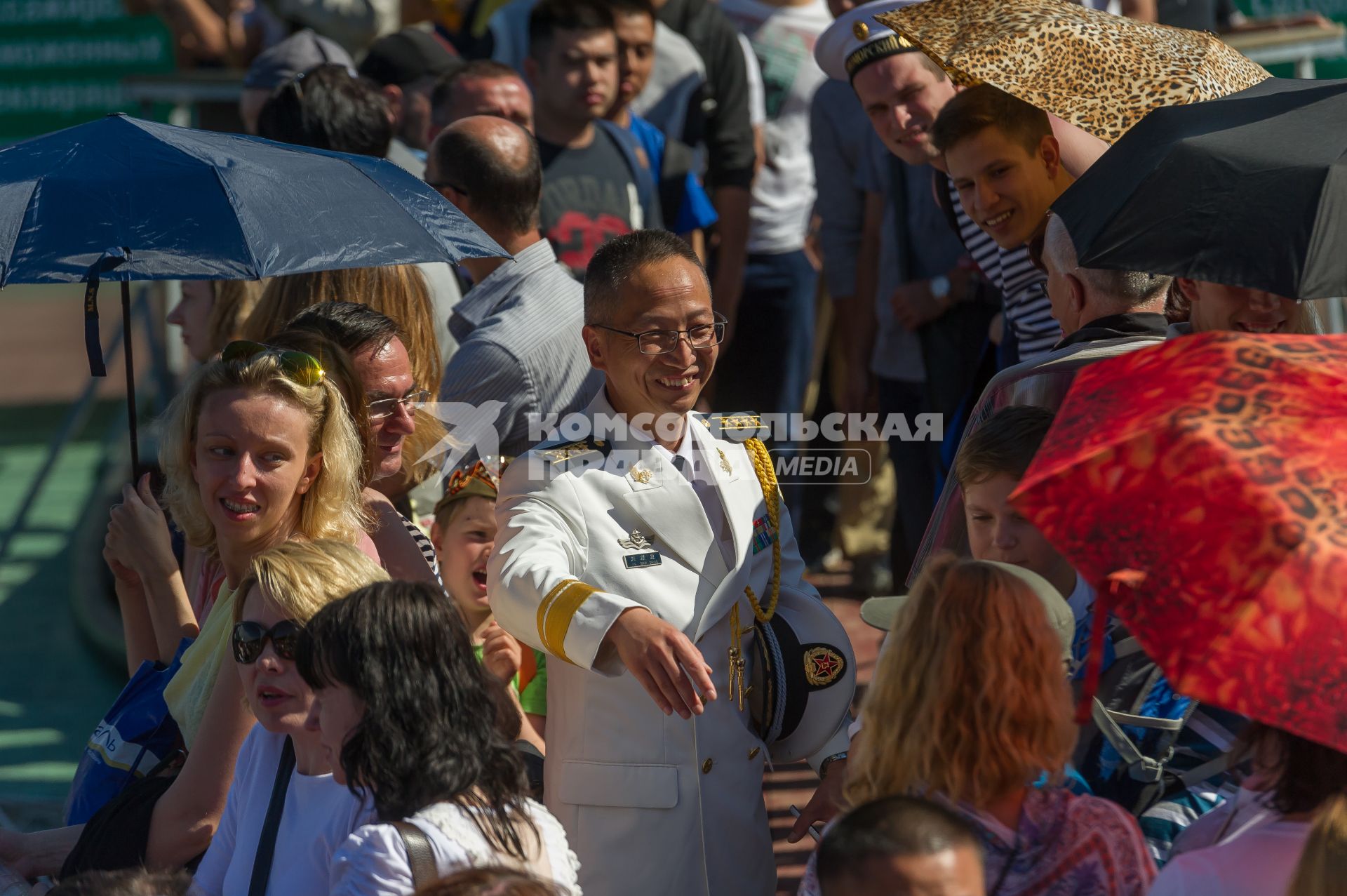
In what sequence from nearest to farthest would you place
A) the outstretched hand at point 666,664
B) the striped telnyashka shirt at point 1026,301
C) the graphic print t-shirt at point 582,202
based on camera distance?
the outstretched hand at point 666,664 → the striped telnyashka shirt at point 1026,301 → the graphic print t-shirt at point 582,202

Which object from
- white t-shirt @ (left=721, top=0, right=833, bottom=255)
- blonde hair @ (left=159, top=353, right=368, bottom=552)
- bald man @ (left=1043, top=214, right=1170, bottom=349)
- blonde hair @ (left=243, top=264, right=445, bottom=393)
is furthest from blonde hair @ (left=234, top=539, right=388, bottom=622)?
white t-shirt @ (left=721, top=0, right=833, bottom=255)

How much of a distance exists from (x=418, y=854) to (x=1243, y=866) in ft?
3.80

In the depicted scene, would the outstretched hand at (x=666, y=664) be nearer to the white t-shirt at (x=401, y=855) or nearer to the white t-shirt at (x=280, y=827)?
the white t-shirt at (x=401, y=855)

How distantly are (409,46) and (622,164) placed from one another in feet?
5.27

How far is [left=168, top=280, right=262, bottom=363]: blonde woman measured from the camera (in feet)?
15.3

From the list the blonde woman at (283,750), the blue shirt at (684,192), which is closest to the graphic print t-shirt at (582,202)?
the blue shirt at (684,192)

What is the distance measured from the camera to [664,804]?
302 centimetres

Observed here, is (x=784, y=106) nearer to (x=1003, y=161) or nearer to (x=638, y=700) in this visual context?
(x=1003, y=161)

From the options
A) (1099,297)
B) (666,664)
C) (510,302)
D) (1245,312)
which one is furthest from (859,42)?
(666,664)

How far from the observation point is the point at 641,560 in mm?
3051

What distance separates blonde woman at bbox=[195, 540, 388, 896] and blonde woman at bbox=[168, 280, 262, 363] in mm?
1980

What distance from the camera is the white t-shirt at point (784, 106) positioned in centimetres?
710

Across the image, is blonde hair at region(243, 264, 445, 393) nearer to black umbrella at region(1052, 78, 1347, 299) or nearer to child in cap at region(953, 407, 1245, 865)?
black umbrella at region(1052, 78, 1347, 299)

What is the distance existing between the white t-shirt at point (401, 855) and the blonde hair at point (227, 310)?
2.60 m
